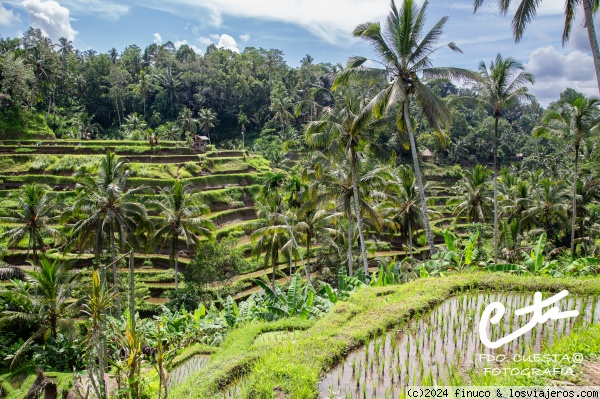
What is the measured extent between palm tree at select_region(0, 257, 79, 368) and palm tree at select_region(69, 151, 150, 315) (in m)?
2.78

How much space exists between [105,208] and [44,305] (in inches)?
205

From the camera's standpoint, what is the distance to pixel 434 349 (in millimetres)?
6609

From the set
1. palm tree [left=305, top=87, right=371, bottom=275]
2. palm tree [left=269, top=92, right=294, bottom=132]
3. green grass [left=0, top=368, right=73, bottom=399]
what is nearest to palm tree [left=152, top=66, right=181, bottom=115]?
palm tree [left=269, top=92, right=294, bottom=132]

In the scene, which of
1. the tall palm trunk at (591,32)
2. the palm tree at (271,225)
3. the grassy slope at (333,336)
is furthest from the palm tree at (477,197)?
the grassy slope at (333,336)

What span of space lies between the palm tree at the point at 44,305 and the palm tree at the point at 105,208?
9.13 ft

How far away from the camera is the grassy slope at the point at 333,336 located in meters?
5.96

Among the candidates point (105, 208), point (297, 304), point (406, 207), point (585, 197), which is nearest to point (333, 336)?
point (297, 304)

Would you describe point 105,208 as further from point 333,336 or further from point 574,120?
point 574,120

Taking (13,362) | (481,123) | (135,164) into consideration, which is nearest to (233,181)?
(135,164)

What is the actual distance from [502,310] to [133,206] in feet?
59.6

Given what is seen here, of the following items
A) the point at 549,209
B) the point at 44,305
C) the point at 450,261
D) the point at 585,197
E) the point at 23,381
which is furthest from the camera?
the point at 585,197

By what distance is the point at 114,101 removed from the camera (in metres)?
68.4

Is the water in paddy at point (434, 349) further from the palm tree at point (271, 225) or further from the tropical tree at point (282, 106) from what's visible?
the tropical tree at point (282, 106)

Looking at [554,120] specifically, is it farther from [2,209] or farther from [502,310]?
[2,209]
